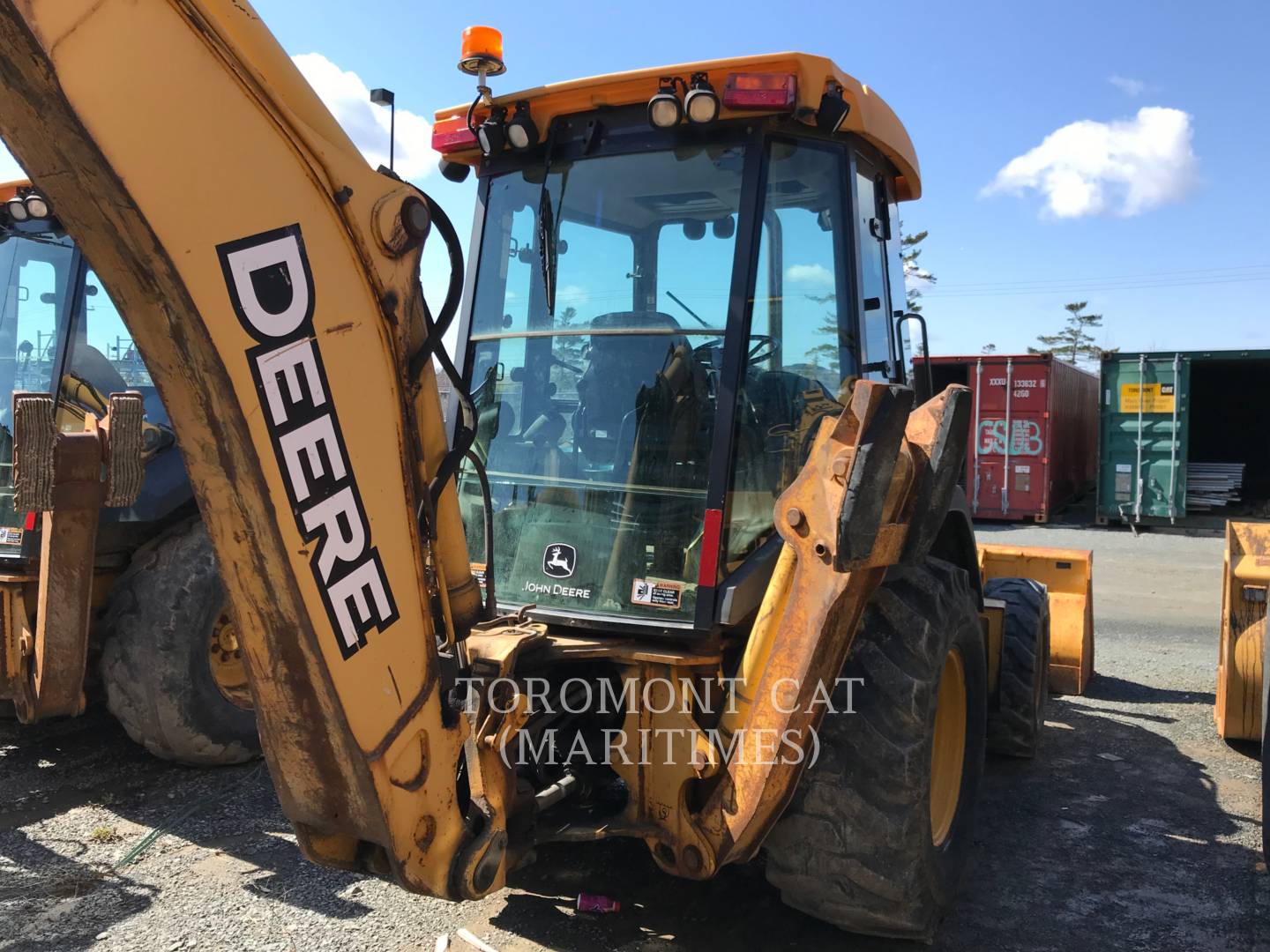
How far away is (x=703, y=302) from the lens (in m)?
2.96

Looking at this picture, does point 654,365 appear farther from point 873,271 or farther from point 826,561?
point 873,271

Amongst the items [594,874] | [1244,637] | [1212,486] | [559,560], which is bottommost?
[594,874]

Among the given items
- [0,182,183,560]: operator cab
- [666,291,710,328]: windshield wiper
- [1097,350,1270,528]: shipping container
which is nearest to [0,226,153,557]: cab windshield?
[0,182,183,560]: operator cab

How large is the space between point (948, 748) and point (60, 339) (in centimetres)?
470

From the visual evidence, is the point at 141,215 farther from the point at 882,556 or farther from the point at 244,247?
the point at 882,556

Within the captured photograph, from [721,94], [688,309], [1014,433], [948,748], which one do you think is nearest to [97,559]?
[688,309]

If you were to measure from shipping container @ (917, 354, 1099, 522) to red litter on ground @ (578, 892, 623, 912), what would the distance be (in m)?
12.1

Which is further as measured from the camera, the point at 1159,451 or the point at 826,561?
the point at 1159,451

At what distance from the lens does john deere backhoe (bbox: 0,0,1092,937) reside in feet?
5.71

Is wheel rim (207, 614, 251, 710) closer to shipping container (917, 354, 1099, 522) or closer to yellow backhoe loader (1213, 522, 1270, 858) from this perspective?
yellow backhoe loader (1213, 522, 1270, 858)

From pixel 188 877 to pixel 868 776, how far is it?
8.31 feet

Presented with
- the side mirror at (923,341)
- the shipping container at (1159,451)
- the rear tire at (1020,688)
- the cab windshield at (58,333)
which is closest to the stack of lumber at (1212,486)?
the shipping container at (1159,451)

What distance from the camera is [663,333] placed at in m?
2.97

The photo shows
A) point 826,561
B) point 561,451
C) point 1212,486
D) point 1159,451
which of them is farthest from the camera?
point 1212,486
